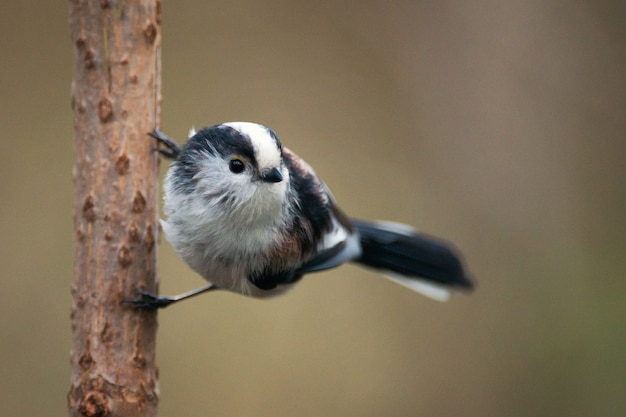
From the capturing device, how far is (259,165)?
1.91m

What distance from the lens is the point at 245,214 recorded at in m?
2.01

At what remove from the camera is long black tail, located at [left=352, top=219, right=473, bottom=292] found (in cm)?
265

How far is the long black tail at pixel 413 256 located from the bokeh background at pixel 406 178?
1.04 m

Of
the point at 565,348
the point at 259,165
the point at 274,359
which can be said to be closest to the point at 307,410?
the point at 274,359

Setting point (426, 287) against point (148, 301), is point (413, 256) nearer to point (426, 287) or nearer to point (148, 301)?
point (426, 287)

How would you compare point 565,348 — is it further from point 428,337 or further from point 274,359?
point 274,359

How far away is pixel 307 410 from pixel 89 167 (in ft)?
6.63

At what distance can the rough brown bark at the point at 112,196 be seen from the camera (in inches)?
73.3

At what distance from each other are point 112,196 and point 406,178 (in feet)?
7.32

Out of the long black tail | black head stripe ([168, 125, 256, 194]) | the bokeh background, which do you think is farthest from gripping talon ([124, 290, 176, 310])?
the bokeh background

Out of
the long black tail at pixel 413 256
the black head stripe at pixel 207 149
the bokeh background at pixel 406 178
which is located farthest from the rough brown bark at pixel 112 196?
the bokeh background at pixel 406 178

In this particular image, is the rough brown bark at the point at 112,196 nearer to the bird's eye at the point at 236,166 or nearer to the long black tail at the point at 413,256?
the bird's eye at the point at 236,166

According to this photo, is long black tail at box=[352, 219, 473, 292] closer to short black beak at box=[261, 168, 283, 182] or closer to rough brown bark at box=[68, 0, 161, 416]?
short black beak at box=[261, 168, 283, 182]

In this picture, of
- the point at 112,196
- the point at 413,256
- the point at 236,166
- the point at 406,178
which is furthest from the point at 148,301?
the point at 406,178
